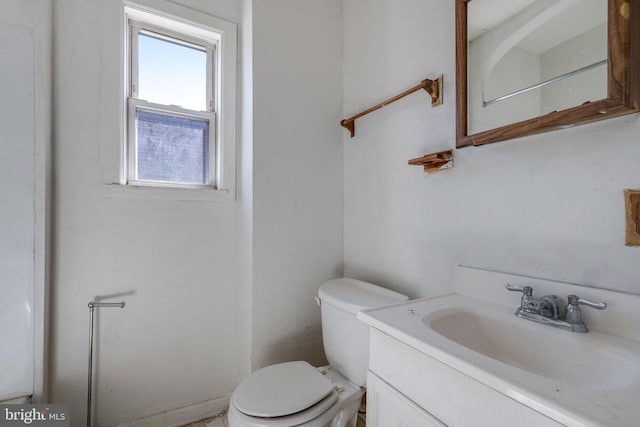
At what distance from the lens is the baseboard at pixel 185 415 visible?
138cm

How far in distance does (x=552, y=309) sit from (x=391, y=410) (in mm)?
480

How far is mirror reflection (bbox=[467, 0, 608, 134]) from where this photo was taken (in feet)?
2.30

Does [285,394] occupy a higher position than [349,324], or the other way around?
[349,324]

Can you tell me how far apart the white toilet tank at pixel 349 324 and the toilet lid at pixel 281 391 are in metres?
0.12

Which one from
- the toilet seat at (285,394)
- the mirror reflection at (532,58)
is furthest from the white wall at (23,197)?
the mirror reflection at (532,58)

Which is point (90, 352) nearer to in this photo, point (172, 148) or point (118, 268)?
point (118, 268)

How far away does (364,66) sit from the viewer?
60.4 inches

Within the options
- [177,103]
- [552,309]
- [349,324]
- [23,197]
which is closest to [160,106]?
[177,103]

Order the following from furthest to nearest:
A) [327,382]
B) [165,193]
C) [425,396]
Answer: [165,193]
[327,382]
[425,396]

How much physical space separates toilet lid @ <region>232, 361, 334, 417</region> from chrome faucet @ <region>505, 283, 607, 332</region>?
0.73m

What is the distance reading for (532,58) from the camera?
82 centimetres

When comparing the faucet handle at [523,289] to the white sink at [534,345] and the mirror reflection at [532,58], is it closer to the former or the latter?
the white sink at [534,345]

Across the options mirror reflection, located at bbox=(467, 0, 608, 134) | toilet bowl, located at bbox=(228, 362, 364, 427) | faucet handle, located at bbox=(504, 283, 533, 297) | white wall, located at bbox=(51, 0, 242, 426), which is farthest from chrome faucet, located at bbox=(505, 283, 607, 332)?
white wall, located at bbox=(51, 0, 242, 426)

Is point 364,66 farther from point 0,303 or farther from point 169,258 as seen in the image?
point 0,303
